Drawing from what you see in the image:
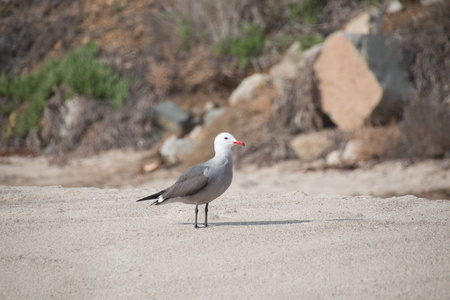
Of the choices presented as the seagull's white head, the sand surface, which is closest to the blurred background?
the sand surface

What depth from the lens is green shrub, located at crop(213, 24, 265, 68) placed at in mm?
13180

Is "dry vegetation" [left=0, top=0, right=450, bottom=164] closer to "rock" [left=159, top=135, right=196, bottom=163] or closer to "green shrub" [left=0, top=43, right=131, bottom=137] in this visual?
"green shrub" [left=0, top=43, right=131, bottom=137]

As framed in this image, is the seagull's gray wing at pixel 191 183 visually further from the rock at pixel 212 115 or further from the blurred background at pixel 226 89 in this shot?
the rock at pixel 212 115

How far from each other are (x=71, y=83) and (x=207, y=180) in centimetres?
1003

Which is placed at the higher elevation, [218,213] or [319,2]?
[319,2]

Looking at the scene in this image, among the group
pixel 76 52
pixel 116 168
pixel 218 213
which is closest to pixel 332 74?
pixel 116 168

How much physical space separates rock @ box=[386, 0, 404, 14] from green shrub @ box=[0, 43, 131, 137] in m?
6.42

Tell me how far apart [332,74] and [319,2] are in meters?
→ 4.38

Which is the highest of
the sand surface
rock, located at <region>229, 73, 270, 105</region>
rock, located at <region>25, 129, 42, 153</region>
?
the sand surface

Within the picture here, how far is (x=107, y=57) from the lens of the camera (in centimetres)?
1456

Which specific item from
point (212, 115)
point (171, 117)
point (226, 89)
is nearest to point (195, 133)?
point (212, 115)

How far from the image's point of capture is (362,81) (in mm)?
9609

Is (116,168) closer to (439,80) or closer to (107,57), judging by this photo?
(107,57)

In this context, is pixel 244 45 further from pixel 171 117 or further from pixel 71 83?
pixel 71 83
